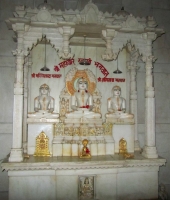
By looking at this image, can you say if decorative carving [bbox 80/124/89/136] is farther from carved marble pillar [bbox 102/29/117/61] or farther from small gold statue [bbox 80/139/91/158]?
carved marble pillar [bbox 102/29/117/61]

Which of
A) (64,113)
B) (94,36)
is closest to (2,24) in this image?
(94,36)

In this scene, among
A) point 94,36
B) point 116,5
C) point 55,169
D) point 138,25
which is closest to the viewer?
point 55,169

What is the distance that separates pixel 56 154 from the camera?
16.8 ft

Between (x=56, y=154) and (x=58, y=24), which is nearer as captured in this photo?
(x=58, y=24)

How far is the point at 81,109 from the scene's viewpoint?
18.5ft

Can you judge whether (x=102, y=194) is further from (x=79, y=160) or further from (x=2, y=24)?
(x=2, y=24)

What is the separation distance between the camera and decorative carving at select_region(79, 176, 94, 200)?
4.71 metres

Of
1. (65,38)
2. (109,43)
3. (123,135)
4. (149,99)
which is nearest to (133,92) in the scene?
(149,99)

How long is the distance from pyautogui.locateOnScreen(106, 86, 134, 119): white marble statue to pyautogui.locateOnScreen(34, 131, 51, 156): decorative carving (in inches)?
68.3

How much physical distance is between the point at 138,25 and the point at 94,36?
1.23m

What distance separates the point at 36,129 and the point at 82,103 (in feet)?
4.52

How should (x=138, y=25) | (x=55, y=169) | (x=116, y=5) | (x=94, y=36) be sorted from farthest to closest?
(x=116, y=5) < (x=94, y=36) < (x=138, y=25) < (x=55, y=169)

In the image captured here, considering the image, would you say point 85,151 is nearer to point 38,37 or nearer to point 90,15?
point 38,37

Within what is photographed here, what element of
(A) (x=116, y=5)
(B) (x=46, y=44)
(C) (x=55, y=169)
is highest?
(A) (x=116, y=5)
